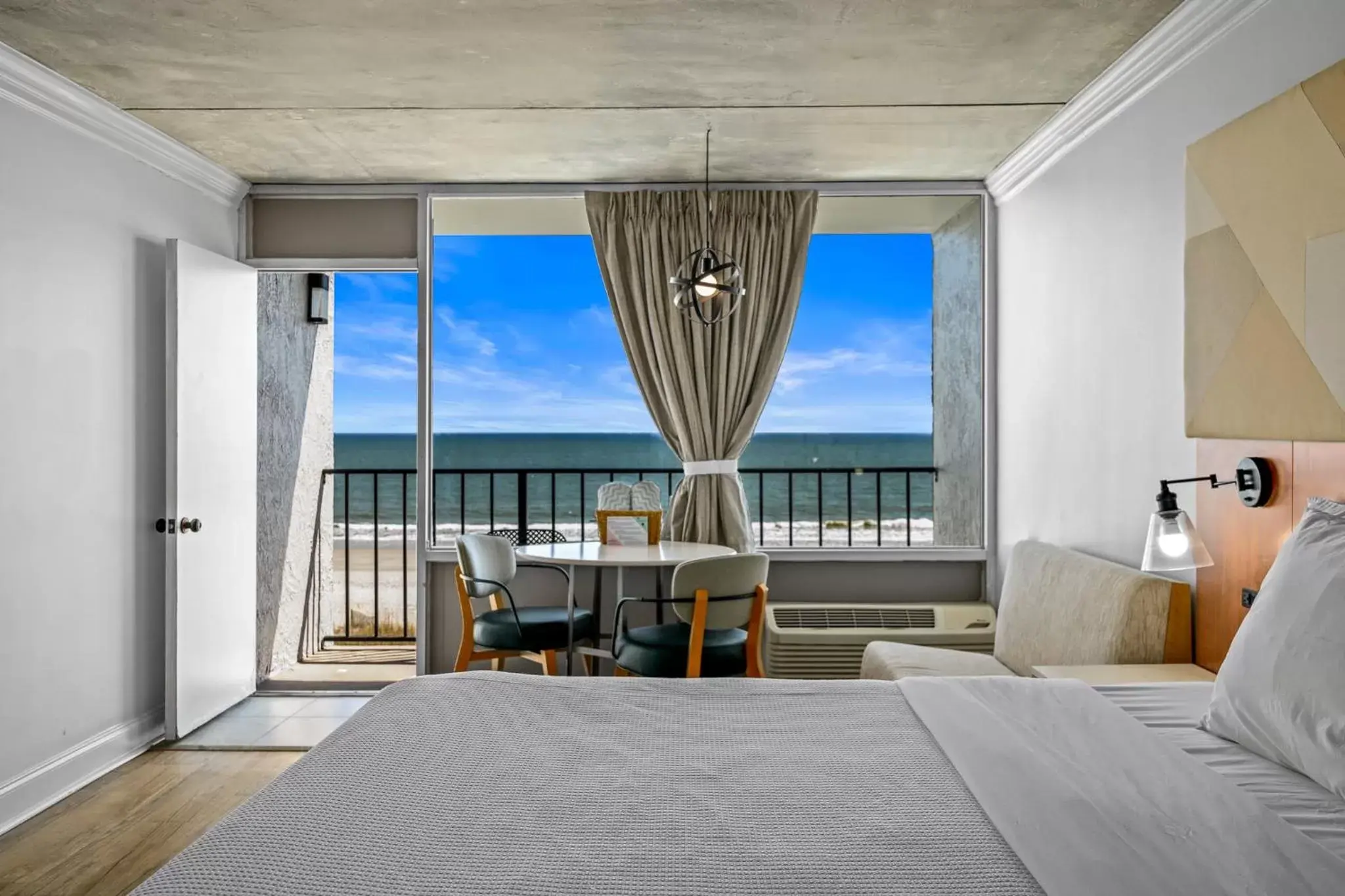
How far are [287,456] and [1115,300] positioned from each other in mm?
4231

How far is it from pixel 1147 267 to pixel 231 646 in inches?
160

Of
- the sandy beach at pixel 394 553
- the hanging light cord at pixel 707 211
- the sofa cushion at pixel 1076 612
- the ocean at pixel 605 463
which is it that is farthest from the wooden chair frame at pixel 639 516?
the ocean at pixel 605 463

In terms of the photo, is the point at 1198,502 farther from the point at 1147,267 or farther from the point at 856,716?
the point at 856,716

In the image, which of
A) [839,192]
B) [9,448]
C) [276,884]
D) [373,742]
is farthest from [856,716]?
[839,192]

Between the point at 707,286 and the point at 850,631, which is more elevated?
the point at 707,286

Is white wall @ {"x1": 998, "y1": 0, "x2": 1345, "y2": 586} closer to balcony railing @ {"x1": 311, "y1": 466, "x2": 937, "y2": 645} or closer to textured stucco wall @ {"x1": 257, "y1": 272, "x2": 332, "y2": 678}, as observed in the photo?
textured stucco wall @ {"x1": 257, "y1": 272, "x2": 332, "y2": 678}

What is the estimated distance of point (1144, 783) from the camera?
59.1 inches

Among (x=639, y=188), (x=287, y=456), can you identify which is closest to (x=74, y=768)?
(x=287, y=456)

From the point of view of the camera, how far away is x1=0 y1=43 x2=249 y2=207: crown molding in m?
2.98

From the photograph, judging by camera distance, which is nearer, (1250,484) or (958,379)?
(1250,484)

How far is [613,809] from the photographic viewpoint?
56.6 inches

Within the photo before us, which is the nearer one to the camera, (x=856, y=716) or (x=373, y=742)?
(x=373, y=742)

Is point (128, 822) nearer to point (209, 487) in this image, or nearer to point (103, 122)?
point (209, 487)

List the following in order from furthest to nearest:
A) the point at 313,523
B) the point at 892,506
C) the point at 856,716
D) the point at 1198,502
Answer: the point at 892,506
the point at 313,523
the point at 1198,502
the point at 856,716
